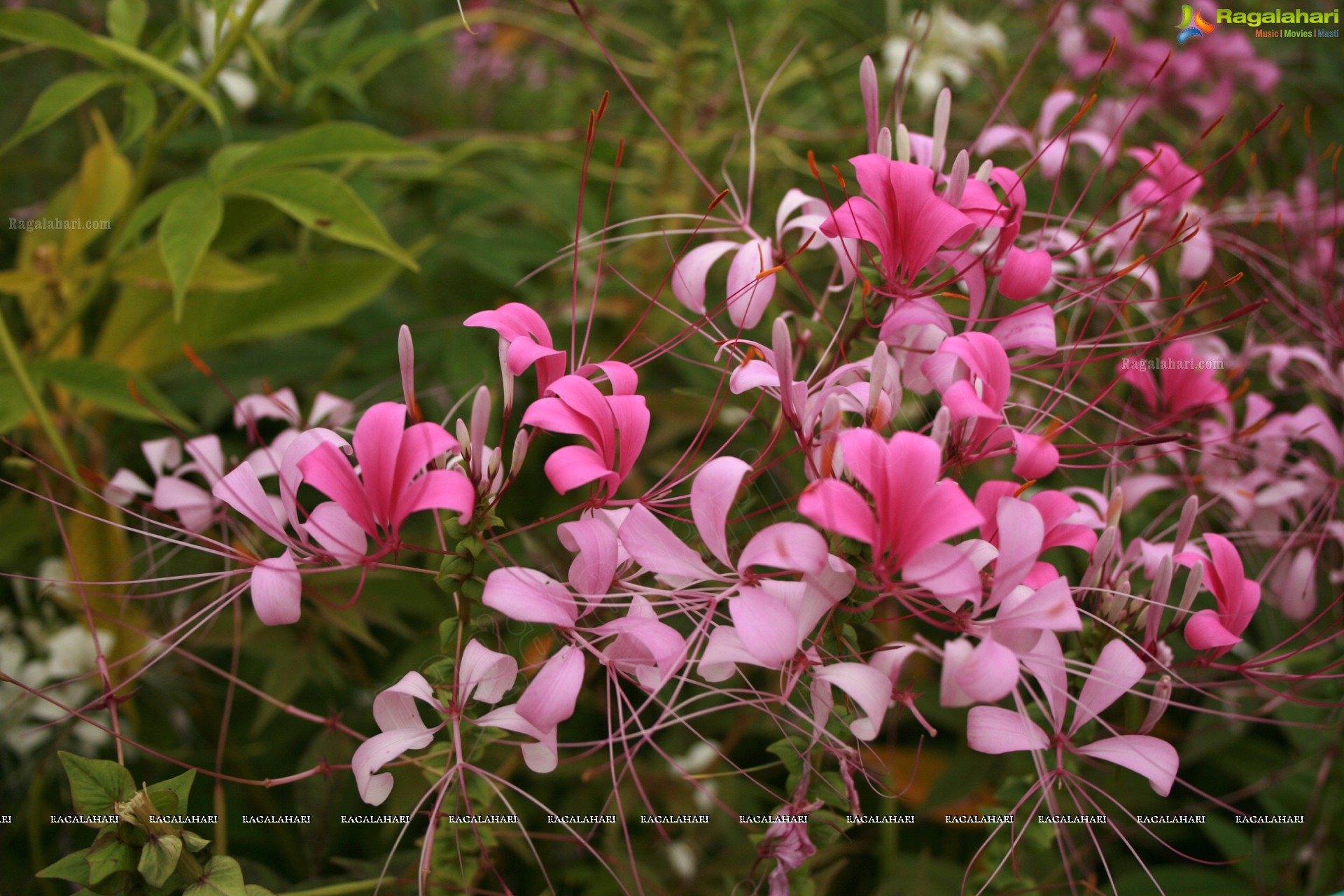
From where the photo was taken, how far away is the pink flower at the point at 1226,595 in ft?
1.55

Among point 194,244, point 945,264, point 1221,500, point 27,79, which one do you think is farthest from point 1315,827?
point 27,79

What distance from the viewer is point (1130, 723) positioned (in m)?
0.59

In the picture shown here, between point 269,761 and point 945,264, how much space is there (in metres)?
0.79

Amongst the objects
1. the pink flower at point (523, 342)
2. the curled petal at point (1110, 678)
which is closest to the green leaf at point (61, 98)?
the pink flower at point (523, 342)

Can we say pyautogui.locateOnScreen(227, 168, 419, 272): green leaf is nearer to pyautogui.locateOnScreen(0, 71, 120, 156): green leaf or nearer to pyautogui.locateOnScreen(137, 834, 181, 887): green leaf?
pyautogui.locateOnScreen(0, 71, 120, 156): green leaf

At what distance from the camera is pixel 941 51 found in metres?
1.26

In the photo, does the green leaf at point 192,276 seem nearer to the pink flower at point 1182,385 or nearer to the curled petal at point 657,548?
the curled petal at point 657,548

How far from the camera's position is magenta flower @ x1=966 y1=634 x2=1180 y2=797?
44cm

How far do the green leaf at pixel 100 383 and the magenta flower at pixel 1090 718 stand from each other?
652 millimetres

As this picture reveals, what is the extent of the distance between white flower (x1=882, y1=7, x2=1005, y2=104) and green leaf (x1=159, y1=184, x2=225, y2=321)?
2.73 ft

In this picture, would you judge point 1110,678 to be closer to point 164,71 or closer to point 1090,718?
point 1090,718

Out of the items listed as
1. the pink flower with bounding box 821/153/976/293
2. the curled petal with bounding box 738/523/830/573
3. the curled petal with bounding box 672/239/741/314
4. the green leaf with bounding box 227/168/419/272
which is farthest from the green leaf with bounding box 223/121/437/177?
the curled petal with bounding box 738/523/830/573

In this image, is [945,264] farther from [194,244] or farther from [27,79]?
[27,79]

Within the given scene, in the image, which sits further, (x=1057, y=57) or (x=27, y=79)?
(x=1057, y=57)
